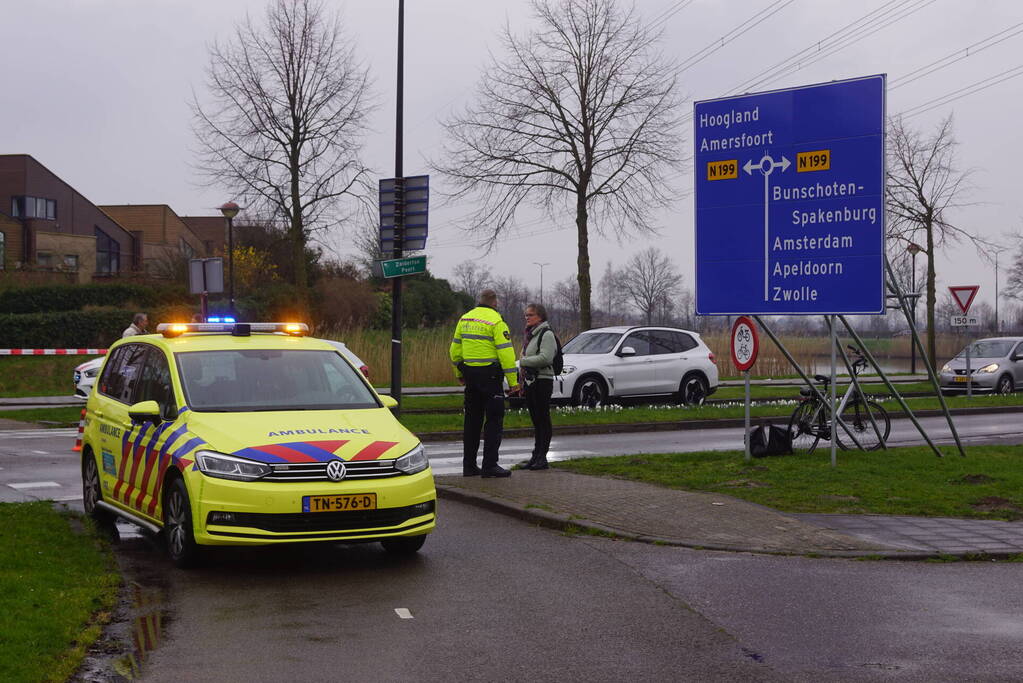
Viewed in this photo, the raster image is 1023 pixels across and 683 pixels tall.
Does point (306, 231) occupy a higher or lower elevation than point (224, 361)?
higher

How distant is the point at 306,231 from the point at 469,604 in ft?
110

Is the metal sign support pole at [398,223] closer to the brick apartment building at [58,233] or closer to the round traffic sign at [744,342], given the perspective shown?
the round traffic sign at [744,342]

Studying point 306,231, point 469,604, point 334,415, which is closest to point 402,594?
point 469,604

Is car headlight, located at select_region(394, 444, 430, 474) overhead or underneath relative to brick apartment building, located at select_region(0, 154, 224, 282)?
underneath

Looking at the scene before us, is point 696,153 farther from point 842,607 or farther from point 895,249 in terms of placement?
point 895,249

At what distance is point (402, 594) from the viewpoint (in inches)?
277

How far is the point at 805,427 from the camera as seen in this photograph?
45.3ft

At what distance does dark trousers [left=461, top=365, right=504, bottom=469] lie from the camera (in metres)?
11.6

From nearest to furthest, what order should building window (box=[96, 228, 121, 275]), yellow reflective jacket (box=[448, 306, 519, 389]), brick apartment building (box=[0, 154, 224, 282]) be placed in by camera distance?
yellow reflective jacket (box=[448, 306, 519, 389]) → brick apartment building (box=[0, 154, 224, 282]) → building window (box=[96, 228, 121, 275])

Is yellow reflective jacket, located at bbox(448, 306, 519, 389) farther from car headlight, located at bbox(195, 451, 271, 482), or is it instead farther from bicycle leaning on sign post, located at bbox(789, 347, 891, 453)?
car headlight, located at bbox(195, 451, 271, 482)

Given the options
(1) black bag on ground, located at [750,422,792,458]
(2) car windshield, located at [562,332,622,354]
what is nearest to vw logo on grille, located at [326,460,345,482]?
(1) black bag on ground, located at [750,422,792,458]

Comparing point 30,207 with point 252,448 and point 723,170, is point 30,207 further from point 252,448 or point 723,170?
point 252,448

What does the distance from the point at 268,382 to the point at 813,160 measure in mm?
6655

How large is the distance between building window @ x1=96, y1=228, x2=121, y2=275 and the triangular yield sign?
5087cm
